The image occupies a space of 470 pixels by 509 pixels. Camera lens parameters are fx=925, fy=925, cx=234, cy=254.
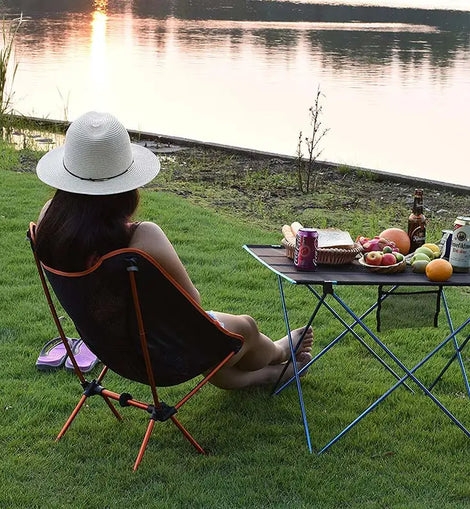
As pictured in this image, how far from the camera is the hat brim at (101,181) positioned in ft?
9.55

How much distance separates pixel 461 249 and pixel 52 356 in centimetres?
181

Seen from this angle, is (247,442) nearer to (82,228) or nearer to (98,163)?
(82,228)

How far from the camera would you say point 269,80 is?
46.7 feet

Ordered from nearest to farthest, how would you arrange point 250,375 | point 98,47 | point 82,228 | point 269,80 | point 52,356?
point 82,228, point 250,375, point 52,356, point 269,80, point 98,47

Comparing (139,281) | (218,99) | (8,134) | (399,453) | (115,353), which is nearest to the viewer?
(139,281)

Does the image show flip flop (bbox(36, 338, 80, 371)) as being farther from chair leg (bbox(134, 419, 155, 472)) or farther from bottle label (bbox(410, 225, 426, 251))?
bottle label (bbox(410, 225, 426, 251))

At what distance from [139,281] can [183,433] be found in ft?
2.31

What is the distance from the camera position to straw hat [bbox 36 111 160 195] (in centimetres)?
295

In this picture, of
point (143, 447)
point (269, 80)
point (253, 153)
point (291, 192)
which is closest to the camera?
point (143, 447)

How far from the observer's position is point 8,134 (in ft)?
30.9

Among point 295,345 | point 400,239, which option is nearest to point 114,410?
point 295,345

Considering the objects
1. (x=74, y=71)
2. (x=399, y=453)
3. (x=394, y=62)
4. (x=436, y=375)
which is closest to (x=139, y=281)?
(x=399, y=453)

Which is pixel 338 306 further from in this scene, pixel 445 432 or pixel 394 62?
pixel 394 62

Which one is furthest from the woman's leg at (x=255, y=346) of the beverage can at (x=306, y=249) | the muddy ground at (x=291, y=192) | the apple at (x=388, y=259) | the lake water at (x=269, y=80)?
the lake water at (x=269, y=80)
